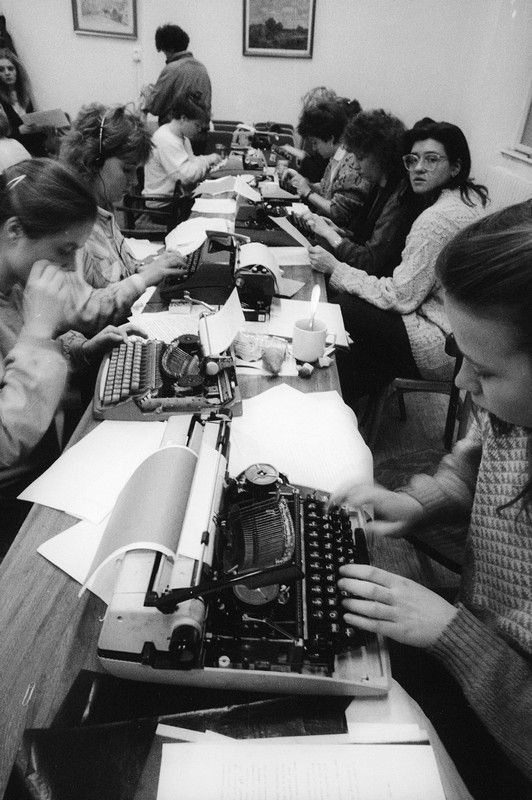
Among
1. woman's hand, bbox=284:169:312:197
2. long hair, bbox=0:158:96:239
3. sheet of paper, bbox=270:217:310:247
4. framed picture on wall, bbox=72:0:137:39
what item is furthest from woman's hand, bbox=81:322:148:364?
framed picture on wall, bbox=72:0:137:39

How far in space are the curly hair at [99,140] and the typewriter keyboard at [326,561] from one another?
188 centimetres

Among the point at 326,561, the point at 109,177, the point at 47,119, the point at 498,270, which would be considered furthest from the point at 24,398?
the point at 47,119

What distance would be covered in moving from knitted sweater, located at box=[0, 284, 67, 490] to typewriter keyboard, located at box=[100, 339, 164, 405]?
149mm

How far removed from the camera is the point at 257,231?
9.11 ft

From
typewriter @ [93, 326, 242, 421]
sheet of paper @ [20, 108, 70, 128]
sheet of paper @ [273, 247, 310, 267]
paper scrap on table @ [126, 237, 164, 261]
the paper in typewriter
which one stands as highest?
sheet of paper @ [20, 108, 70, 128]

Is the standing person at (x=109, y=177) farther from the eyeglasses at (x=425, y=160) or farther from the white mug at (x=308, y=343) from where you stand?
the eyeglasses at (x=425, y=160)

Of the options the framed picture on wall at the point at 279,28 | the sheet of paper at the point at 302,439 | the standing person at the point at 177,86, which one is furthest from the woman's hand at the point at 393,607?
the framed picture on wall at the point at 279,28

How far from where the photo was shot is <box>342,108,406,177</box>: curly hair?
270cm

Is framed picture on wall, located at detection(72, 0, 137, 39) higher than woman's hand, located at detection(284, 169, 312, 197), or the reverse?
framed picture on wall, located at detection(72, 0, 137, 39)

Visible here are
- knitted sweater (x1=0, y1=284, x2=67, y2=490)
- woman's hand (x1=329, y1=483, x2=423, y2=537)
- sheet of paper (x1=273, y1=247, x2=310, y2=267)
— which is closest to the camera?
woman's hand (x1=329, y1=483, x2=423, y2=537)

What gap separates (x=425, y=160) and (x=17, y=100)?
17.0 feet

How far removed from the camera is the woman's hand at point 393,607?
83 centimetres

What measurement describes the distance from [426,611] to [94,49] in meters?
6.53

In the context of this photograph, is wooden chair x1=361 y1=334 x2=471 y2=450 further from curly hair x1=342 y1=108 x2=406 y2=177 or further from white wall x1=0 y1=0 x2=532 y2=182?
white wall x1=0 y1=0 x2=532 y2=182
